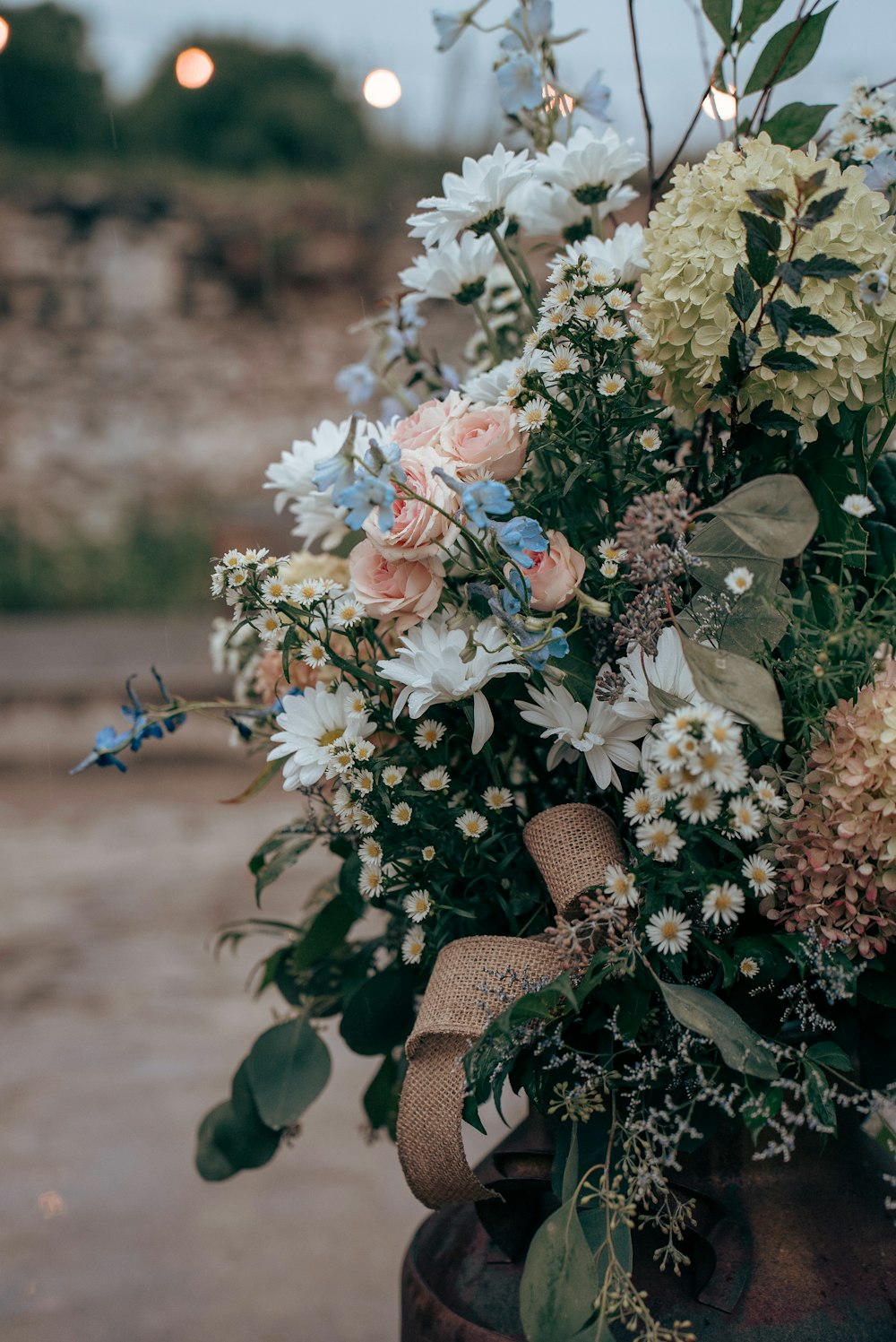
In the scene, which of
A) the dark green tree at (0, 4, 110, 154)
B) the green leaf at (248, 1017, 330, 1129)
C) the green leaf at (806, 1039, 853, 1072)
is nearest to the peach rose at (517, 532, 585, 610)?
the green leaf at (806, 1039, 853, 1072)

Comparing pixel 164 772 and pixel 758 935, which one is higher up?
pixel 758 935

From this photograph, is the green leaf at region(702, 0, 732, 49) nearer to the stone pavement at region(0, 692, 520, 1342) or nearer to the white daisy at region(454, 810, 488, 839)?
the white daisy at region(454, 810, 488, 839)

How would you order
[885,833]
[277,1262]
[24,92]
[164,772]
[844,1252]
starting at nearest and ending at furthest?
[885,833] < [844,1252] < [277,1262] < [164,772] < [24,92]

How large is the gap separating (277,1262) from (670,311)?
1.37 meters

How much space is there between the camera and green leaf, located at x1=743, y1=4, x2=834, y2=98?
68 cm

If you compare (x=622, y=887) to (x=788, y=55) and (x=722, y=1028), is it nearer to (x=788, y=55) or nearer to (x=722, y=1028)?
(x=722, y=1028)

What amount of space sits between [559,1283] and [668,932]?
19 cm

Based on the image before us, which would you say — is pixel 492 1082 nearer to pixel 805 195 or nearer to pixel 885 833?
pixel 885 833

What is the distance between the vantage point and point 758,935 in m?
0.58

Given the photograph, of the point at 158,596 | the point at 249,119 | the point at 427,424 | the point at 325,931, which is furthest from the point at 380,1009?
the point at 249,119

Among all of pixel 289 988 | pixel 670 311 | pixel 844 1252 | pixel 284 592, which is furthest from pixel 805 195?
pixel 289 988

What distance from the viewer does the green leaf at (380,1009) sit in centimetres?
77

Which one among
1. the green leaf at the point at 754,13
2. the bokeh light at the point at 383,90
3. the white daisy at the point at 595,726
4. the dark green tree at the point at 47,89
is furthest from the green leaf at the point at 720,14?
the dark green tree at the point at 47,89

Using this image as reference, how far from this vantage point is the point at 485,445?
1.99 feet
